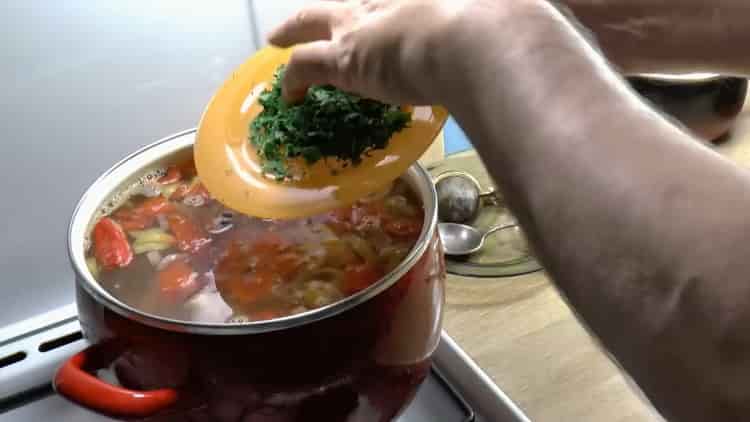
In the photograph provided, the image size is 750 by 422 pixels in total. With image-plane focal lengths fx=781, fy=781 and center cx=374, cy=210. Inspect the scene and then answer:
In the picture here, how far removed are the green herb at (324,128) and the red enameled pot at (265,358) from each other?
75 mm

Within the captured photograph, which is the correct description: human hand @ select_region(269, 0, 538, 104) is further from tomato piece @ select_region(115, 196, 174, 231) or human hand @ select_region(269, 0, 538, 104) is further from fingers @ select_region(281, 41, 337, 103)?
tomato piece @ select_region(115, 196, 174, 231)

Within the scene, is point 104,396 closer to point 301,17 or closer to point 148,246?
point 148,246

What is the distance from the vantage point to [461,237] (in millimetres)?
802

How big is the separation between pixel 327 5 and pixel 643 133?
274 mm

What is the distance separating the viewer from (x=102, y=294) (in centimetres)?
49

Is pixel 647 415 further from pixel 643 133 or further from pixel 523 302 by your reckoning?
pixel 643 133

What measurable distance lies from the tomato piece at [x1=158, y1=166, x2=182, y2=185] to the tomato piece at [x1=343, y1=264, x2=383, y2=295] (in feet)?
0.59

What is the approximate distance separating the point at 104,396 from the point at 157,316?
6 centimetres

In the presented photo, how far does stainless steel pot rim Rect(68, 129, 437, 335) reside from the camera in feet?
1.51

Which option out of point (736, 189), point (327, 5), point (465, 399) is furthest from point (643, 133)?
point (465, 399)

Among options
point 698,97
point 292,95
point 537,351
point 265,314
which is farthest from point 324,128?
point 698,97

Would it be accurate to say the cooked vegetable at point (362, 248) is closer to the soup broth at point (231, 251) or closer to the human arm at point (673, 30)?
the soup broth at point (231, 251)

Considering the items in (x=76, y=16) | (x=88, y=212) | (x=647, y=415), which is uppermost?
(x=76, y=16)

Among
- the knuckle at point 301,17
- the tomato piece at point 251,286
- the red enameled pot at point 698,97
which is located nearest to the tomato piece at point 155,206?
the tomato piece at point 251,286
